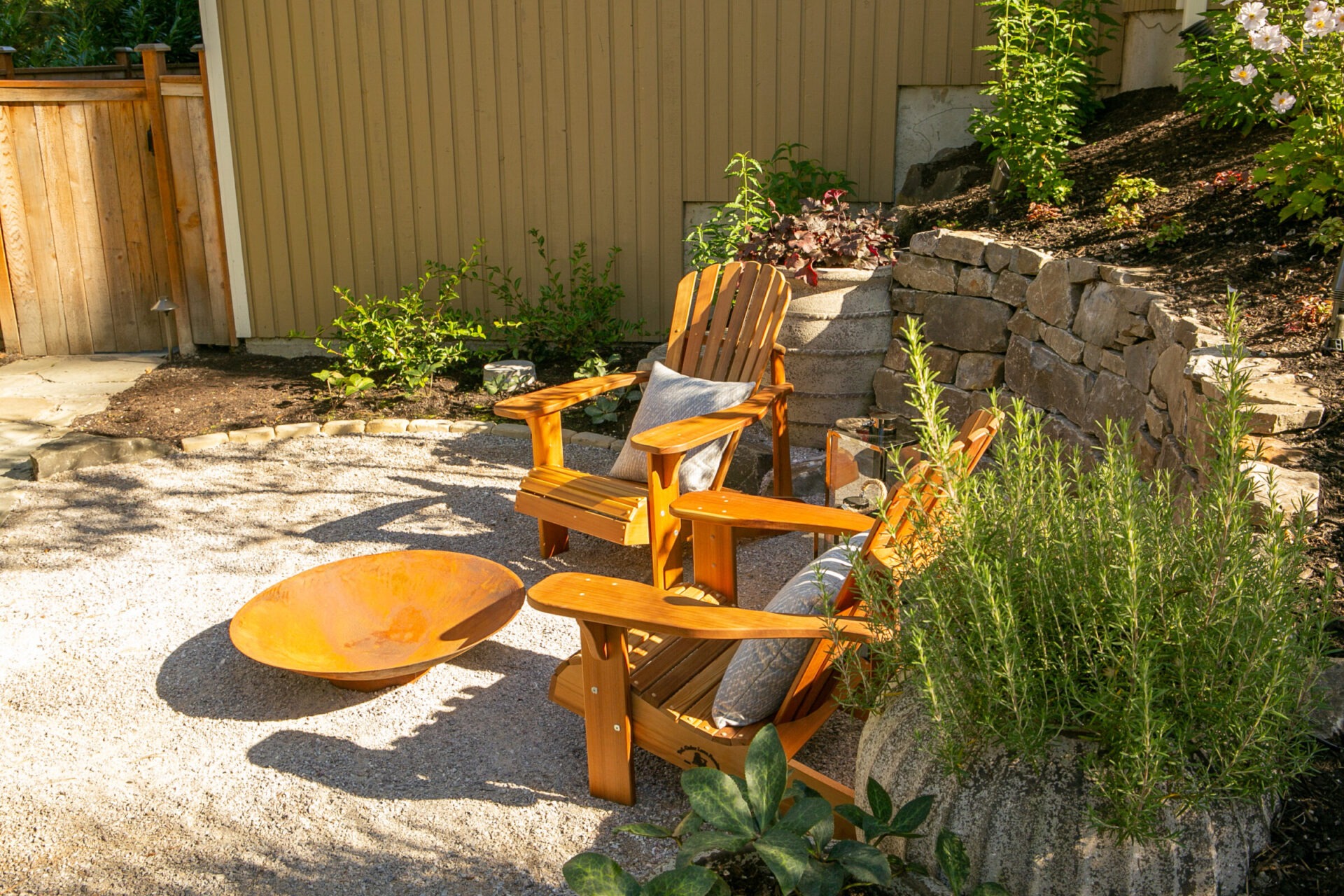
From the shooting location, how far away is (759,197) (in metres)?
5.07

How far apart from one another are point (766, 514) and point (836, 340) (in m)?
2.12

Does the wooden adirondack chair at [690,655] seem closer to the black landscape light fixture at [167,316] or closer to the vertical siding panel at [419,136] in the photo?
the vertical siding panel at [419,136]

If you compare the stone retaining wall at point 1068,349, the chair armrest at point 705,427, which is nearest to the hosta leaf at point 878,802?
the stone retaining wall at point 1068,349

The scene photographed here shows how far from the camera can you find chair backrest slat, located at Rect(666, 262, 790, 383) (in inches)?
151

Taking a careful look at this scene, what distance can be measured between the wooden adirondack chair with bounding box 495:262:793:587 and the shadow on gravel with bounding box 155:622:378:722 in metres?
0.93

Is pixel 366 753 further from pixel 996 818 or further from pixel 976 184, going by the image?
pixel 976 184

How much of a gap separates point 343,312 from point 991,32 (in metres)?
3.78

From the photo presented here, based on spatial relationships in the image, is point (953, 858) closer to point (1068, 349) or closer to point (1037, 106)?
point (1068, 349)

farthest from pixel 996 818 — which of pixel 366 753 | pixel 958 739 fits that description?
pixel 366 753

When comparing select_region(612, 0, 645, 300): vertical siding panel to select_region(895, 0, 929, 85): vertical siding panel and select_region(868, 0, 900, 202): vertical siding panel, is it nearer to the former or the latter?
select_region(868, 0, 900, 202): vertical siding panel

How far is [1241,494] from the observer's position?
163 cm

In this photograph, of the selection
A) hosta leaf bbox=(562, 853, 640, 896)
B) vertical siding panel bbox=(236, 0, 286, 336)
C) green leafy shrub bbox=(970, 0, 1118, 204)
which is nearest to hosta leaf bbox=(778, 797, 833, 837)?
hosta leaf bbox=(562, 853, 640, 896)

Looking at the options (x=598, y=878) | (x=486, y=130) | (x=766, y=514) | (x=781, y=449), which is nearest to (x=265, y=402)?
(x=486, y=130)

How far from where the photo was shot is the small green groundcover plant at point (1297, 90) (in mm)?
3072
